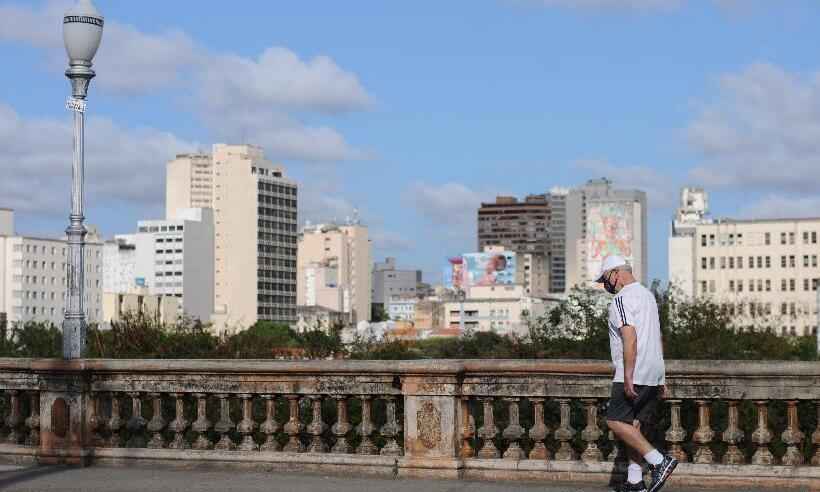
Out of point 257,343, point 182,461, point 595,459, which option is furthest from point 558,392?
point 257,343

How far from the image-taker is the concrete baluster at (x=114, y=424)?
1381 centimetres

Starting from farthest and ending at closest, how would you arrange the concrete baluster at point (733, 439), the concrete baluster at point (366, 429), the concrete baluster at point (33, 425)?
1. the concrete baluster at point (33, 425)
2. the concrete baluster at point (366, 429)
3. the concrete baluster at point (733, 439)

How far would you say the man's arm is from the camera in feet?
35.4

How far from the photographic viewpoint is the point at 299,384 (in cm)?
1308

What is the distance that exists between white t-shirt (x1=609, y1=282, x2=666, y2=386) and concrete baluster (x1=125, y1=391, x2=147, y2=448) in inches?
197

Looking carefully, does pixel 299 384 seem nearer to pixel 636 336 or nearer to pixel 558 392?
pixel 558 392

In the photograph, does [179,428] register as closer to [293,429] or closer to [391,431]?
[293,429]

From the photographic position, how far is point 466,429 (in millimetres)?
12609

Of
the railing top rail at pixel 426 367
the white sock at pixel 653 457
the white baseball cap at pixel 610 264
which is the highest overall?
the white baseball cap at pixel 610 264

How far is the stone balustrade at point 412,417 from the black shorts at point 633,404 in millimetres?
964

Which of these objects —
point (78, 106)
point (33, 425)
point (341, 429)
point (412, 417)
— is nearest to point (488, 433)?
point (412, 417)

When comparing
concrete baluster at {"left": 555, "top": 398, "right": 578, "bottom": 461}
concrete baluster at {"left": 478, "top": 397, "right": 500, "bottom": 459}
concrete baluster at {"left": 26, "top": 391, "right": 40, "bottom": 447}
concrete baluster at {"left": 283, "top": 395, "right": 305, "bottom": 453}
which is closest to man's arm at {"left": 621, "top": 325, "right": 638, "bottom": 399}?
concrete baluster at {"left": 555, "top": 398, "right": 578, "bottom": 461}

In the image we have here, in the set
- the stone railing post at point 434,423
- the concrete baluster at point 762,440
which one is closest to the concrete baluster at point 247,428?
the stone railing post at point 434,423

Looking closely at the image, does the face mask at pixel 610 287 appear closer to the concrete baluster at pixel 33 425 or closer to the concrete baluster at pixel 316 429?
the concrete baluster at pixel 316 429
